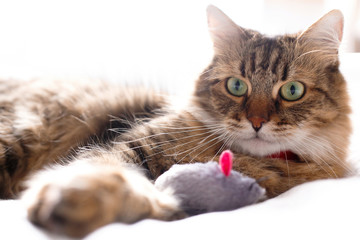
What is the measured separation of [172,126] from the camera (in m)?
1.32

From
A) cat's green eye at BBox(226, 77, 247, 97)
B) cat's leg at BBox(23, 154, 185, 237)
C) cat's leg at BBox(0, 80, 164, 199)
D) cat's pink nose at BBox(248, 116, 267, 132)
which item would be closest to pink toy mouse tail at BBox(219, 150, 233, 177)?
cat's leg at BBox(23, 154, 185, 237)

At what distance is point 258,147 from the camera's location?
1188 mm

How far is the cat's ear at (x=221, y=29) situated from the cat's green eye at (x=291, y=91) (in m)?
0.29

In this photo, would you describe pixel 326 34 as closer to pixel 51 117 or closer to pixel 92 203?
pixel 92 203

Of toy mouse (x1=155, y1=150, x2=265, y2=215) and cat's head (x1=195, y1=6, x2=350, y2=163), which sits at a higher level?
cat's head (x1=195, y1=6, x2=350, y2=163)

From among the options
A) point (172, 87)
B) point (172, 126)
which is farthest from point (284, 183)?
point (172, 87)

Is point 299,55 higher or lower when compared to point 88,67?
higher

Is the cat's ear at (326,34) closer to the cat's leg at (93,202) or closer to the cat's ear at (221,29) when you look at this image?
the cat's ear at (221,29)

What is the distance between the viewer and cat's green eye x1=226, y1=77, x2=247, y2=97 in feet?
4.15

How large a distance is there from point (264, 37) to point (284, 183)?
567 millimetres

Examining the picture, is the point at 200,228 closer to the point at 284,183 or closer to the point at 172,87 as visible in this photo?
the point at 284,183

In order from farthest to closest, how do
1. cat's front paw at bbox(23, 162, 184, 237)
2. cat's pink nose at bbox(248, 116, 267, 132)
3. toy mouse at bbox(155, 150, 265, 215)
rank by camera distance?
cat's pink nose at bbox(248, 116, 267, 132) < toy mouse at bbox(155, 150, 265, 215) < cat's front paw at bbox(23, 162, 184, 237)

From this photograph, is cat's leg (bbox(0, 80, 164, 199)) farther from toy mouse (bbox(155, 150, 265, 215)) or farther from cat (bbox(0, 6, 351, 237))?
toy mouse (bbox(155, 150, 265, 215))

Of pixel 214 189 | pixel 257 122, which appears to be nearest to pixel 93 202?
pixel 214 189
